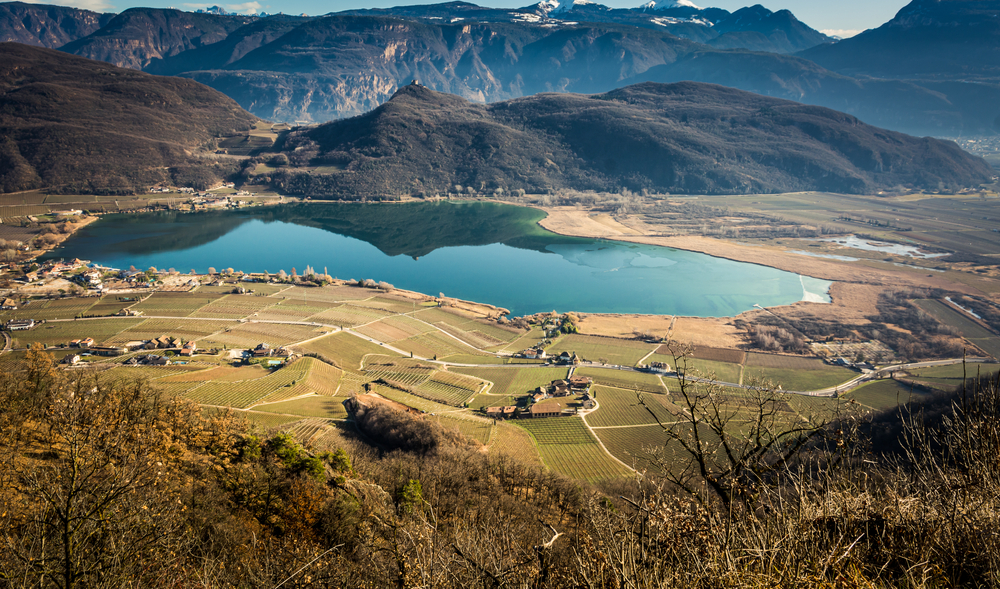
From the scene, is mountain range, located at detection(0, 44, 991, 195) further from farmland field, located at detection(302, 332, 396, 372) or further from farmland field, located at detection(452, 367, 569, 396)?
farmland field, located at detection(452, 367, 569, 396)

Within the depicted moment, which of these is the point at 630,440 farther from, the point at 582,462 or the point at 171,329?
the point at 171,329

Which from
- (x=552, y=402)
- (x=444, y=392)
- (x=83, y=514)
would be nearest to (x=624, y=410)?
(x=552, y=402)

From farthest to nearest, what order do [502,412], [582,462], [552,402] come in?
1. [552,402]
2. [502,412]
3. [582,462]

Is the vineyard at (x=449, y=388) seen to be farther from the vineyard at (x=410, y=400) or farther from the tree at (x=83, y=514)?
the tree at (x=83, y=514)

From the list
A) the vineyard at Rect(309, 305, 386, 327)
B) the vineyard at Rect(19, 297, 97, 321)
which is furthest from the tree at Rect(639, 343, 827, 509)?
the vineyard at Rect(19, 297, 97, 321)

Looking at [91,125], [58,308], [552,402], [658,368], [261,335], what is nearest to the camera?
[552,402]

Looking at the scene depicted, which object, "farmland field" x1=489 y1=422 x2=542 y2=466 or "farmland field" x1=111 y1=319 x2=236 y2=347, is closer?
"farmland field" x1=489 y1=422 x2=542 y2=466

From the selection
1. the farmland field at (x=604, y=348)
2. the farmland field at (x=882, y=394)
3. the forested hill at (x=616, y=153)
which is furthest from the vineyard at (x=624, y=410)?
the forested hill at (x=616, y=153)
